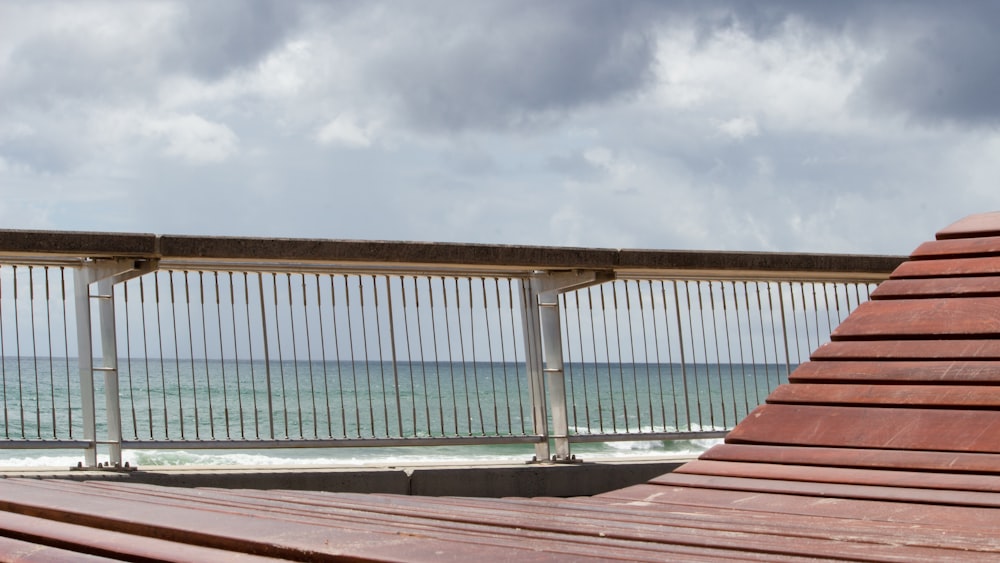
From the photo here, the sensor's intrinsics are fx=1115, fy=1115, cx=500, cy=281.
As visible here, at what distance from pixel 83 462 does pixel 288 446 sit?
964mm

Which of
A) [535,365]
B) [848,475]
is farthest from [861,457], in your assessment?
[535,365]

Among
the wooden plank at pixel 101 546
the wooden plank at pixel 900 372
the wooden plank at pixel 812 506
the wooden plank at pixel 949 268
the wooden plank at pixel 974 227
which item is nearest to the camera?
the wooden plank at pixel 101 546

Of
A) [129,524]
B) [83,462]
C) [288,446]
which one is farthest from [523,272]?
[129,524]

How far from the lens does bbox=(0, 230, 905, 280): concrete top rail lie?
17.3 ft

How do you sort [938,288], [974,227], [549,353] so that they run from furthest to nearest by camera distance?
[549,353] < [974,227] < [938,288]

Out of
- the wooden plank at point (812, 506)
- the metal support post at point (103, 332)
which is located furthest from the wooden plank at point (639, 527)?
→ the metal support post at point (103, 332)

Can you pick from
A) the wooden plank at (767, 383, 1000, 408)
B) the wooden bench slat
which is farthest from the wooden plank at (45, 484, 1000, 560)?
the wooden plank at (767, 383, 1000, 408)

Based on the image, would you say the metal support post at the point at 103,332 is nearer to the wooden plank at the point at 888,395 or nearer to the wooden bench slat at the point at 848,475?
the wooden bench slat at the point at 848,475

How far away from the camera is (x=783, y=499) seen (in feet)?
12.2

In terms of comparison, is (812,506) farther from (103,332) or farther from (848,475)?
(103,332)

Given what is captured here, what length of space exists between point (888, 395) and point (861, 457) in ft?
1.28

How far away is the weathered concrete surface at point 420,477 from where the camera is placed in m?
5.13

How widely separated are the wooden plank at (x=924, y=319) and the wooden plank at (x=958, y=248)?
435mm

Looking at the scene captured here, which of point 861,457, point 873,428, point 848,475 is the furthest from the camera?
point 873,428
